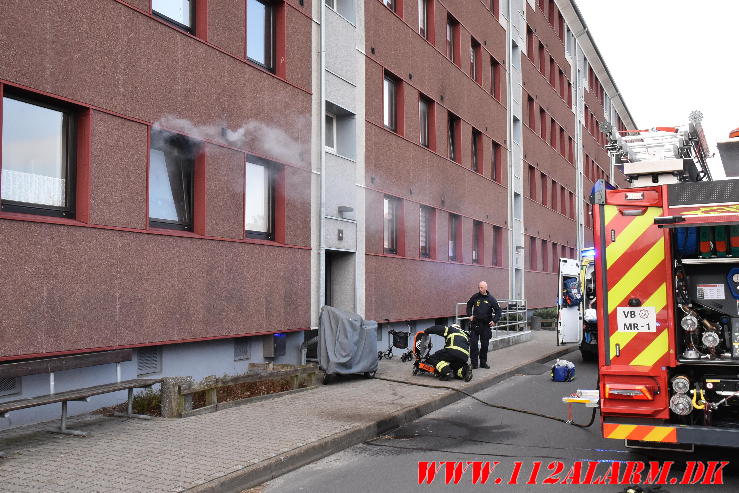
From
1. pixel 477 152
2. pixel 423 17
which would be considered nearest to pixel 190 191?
pixel 423 17

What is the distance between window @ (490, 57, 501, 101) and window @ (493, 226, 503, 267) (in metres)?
4.56

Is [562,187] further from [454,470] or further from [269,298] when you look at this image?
[454,470]

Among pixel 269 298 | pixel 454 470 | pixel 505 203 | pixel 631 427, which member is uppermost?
pixel 505 203

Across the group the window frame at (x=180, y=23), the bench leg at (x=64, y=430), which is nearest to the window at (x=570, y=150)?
the window frame at (x=180, y=23)

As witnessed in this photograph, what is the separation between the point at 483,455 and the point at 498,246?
1778cm

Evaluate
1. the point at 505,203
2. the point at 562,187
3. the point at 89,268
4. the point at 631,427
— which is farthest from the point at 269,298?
the point at 562,187

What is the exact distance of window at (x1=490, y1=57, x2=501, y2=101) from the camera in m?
24.3

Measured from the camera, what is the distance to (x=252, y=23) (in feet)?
39.2

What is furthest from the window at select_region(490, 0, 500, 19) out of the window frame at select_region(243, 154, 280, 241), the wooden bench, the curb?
Result: the wooden bench

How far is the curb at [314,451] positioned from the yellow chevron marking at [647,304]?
293 centimetres

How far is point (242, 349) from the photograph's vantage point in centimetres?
1127

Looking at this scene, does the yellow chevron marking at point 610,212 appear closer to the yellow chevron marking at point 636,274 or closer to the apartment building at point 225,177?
the yellow chevron marking at point 636,274

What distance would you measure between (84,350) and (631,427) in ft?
19.5

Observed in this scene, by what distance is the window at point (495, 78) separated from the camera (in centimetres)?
2433
